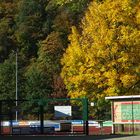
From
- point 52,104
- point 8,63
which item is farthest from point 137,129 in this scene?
point 8,63

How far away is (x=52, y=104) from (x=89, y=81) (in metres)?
7.83

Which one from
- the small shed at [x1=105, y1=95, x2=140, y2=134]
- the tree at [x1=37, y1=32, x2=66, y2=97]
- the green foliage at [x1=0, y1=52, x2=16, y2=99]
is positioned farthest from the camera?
the tree at [x1=37, y1=32, x2=66, y2=97]

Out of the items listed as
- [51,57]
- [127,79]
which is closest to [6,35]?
[51,57]

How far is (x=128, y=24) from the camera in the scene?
4403cm

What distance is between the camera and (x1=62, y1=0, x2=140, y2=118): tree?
43.1m

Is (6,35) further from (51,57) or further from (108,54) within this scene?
(108,54)

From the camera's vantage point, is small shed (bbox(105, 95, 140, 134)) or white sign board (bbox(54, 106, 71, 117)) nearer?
white sign board (bbox(54, 106, 71, 117))

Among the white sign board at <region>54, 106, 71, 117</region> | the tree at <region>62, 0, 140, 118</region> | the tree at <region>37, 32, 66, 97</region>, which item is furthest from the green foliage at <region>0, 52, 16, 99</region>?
the white sign board at <region>54, 106, 71, 117</region>

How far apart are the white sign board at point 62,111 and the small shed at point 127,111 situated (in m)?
3.19

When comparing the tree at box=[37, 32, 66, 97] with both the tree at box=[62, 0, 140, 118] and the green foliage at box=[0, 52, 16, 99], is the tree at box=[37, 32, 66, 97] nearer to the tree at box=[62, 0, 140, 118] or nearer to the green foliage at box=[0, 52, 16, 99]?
the green foliage at box=[0, 52, 16, 99]

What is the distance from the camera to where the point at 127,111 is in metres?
36.5

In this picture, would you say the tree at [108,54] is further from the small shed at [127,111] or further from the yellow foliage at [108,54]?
the small shed at [127,111]

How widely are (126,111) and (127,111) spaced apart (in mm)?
109

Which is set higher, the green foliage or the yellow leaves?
the green foliage
